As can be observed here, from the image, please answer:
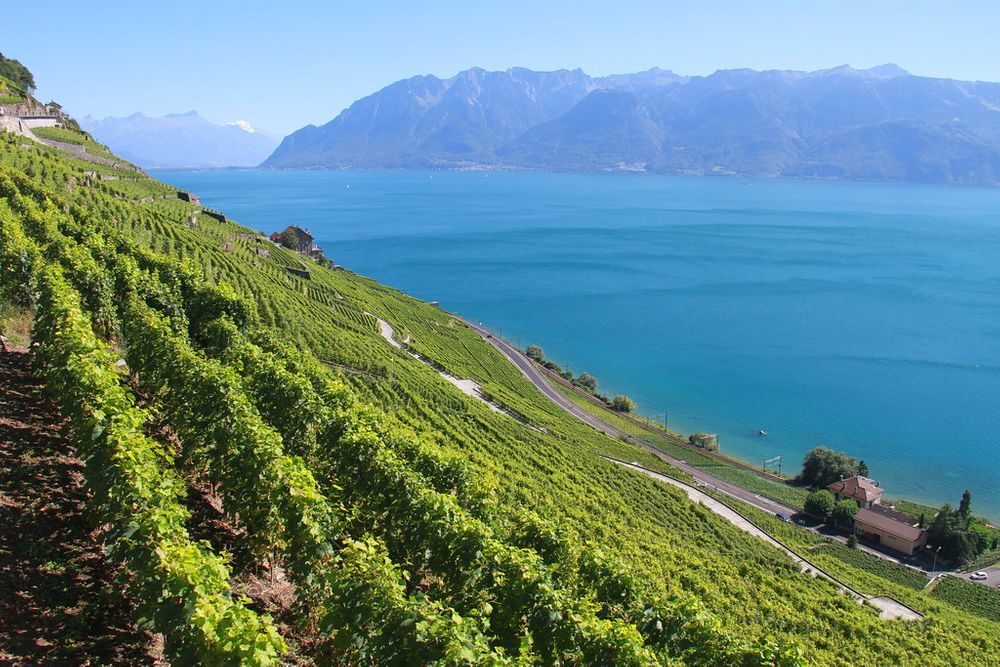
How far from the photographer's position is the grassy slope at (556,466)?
24.2 metres

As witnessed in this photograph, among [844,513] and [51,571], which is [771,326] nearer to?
[844,513]

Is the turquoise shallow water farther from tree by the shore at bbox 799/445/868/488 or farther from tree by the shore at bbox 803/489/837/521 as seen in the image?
tree by the shore at bbox 803/489/837/521

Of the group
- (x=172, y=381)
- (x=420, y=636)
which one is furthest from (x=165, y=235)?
(x=420, y=636)

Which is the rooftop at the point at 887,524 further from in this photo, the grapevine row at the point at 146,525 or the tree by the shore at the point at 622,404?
the grapevine row at the point at 146,525

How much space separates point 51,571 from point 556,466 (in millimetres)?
27122

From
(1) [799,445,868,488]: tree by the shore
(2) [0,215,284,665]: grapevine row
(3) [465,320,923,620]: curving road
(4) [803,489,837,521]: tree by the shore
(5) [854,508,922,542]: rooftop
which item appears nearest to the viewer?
(2) [0,215,284,665]: grapevine row

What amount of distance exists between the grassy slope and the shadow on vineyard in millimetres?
11188

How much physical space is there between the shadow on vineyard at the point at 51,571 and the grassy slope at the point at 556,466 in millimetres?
11188

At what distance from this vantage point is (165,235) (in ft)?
159

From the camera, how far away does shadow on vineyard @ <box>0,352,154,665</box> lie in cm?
1032

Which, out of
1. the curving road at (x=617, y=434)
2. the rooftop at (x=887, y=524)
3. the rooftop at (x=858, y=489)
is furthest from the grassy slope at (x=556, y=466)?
the rooftop at (x=858, y=489)

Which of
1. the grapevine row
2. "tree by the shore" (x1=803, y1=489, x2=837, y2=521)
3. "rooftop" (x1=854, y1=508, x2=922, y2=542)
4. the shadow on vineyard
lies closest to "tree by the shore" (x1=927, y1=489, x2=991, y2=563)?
"rooftop" (x1=854, y1=508, x2=922, y2=542)

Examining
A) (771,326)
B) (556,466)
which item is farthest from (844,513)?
(771,326)

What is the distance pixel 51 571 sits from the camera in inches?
464
